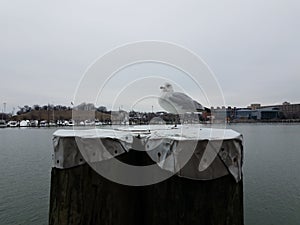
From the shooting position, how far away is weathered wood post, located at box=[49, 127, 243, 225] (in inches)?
79.8

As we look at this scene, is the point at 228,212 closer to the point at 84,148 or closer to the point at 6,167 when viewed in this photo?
the point at 84,148

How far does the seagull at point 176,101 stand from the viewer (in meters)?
6.04

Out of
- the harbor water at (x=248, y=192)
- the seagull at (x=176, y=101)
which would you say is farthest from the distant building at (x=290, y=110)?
the seagull at (x=176, y=101)

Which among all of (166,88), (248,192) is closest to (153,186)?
(166,88)

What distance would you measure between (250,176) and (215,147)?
11.6 meters

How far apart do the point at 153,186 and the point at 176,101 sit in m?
3.86

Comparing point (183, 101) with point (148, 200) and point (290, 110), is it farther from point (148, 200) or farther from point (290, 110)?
point (290, 110)

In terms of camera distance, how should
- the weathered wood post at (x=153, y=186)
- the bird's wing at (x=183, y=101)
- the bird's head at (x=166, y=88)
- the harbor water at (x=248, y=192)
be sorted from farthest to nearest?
the harbor water at (x=248, y=192)
the bird's head at (x=166, y=88)
the bird's wing at (x=183, y=101)
the weathered wood post at (x=153, y=186)

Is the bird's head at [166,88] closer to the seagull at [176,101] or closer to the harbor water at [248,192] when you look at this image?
the seagull at [176,101]

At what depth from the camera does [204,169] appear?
6.61ft

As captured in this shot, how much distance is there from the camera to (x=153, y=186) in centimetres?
252

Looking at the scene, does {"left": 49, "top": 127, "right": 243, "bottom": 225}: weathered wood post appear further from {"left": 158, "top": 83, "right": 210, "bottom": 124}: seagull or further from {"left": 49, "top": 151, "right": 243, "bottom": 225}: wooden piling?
{"left": 158, "top": 83, "right": 210, "bottom": 124}: seagull

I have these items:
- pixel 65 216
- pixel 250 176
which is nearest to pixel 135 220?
pixel 65 216

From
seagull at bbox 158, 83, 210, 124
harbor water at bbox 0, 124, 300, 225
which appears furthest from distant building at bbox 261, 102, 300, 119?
seagull at bbox 158, 83, 210, 124
